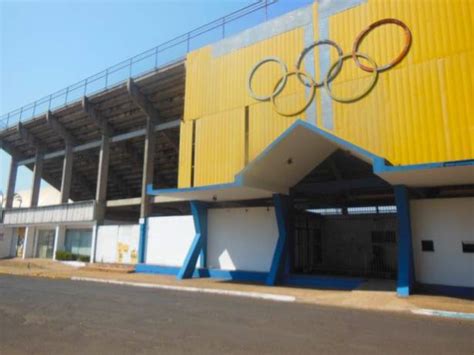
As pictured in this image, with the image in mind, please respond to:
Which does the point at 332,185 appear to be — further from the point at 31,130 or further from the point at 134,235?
the point at 31,130

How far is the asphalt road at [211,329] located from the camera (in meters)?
6.38

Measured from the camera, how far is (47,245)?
34781 millimetres

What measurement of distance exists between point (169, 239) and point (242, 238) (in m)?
5.98

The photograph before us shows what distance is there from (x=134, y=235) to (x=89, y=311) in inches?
656

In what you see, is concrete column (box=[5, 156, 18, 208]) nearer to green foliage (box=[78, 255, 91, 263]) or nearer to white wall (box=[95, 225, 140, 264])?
green foliage (box=[78, 255, 91, 263])

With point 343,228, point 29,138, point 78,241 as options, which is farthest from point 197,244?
point 29,138

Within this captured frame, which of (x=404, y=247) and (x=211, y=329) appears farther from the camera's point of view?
(x=404, y=247)

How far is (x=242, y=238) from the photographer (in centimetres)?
1923

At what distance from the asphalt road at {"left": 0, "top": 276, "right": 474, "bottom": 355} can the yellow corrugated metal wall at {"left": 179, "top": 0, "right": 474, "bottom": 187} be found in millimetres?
5948

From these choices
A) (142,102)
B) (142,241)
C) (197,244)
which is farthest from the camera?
(142,102)

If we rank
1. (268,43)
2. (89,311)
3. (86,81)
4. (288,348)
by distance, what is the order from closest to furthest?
(288,348), (89,311), (268,43), (86,81)

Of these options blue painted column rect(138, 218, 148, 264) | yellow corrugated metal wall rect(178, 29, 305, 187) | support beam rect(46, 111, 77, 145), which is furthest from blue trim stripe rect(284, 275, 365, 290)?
support beam rect(46, 111, 77, 145)

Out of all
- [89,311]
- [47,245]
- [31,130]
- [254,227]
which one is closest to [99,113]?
[31,130]

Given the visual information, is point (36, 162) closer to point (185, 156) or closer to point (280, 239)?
point (185, 156)
